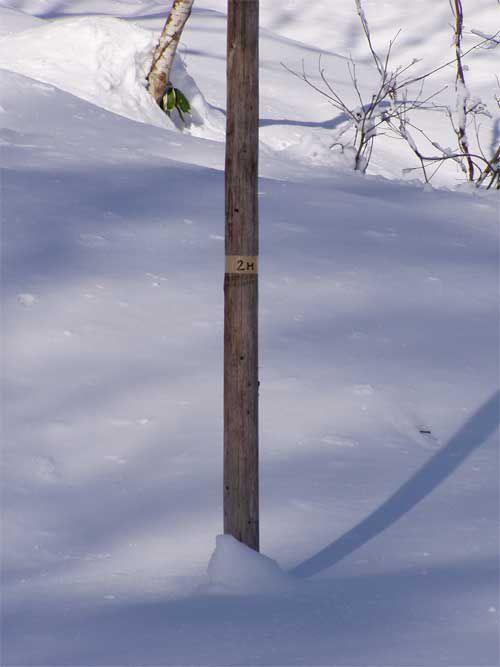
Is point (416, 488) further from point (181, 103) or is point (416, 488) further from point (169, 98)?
point (181, 103)

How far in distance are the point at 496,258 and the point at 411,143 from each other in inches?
193

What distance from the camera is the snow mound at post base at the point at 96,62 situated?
11234mm

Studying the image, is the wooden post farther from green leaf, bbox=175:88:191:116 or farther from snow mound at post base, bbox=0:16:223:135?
green leaf, bbox=175:88:191:116

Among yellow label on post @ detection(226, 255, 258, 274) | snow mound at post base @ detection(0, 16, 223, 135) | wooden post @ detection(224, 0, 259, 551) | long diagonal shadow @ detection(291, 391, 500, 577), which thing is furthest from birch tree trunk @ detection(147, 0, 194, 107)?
yellow label on post @ detection(226, 255, 258, 274)

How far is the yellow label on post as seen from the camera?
12.6ft

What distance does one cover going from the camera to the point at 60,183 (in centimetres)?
725

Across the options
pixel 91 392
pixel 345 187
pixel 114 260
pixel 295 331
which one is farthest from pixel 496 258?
pixel 91 392

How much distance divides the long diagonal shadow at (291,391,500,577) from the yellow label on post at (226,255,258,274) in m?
1.30

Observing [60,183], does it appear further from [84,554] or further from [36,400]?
[84,554]

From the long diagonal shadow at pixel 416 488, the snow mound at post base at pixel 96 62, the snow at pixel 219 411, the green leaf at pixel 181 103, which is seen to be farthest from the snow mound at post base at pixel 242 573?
the green leaf at pixel 181 103

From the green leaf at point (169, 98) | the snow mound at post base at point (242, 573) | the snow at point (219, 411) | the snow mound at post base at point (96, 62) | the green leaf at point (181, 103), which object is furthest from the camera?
the green leaf at point (181, 103)

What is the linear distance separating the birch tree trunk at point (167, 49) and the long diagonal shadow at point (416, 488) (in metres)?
7.31

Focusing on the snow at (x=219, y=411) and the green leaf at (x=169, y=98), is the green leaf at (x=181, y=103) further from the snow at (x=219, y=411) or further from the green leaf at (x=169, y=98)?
the snow at (x=219, y=411)

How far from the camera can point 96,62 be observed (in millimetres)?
11523
